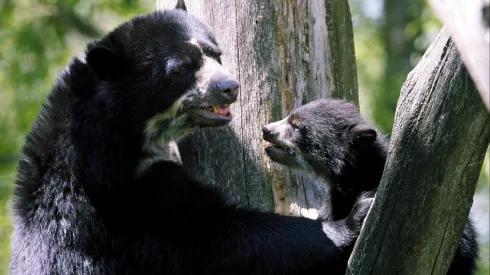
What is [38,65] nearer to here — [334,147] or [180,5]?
[180,5]

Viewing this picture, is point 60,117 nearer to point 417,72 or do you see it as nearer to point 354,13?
point 417,72

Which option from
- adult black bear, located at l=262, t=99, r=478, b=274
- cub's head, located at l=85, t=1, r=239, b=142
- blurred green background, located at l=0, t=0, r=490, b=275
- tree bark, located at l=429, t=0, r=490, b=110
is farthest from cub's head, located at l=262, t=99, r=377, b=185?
blurred green background, located at l=0, t=0, r=490, b=275

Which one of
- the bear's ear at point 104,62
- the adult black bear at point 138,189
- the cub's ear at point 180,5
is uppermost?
the cub's ear at point 180,5

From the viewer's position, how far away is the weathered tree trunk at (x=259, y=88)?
6250mm

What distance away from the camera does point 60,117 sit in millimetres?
5594

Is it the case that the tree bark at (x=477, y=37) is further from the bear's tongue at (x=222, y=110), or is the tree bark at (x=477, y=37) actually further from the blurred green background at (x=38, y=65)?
A: the blurred green background at (x=38, y=65)

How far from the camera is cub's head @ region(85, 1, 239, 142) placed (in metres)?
5.59

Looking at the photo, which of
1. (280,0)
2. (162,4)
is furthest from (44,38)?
(280,0)

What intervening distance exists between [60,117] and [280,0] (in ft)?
6.91

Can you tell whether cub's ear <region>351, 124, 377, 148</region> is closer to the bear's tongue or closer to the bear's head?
the bear's head

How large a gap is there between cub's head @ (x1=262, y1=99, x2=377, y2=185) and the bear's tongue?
445mm

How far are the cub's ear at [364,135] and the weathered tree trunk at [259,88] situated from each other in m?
0.67

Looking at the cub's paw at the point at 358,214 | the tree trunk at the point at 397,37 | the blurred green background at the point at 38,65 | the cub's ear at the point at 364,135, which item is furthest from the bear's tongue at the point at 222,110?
the tree trunk at the point at 397,37

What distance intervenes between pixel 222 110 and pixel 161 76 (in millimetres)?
561
